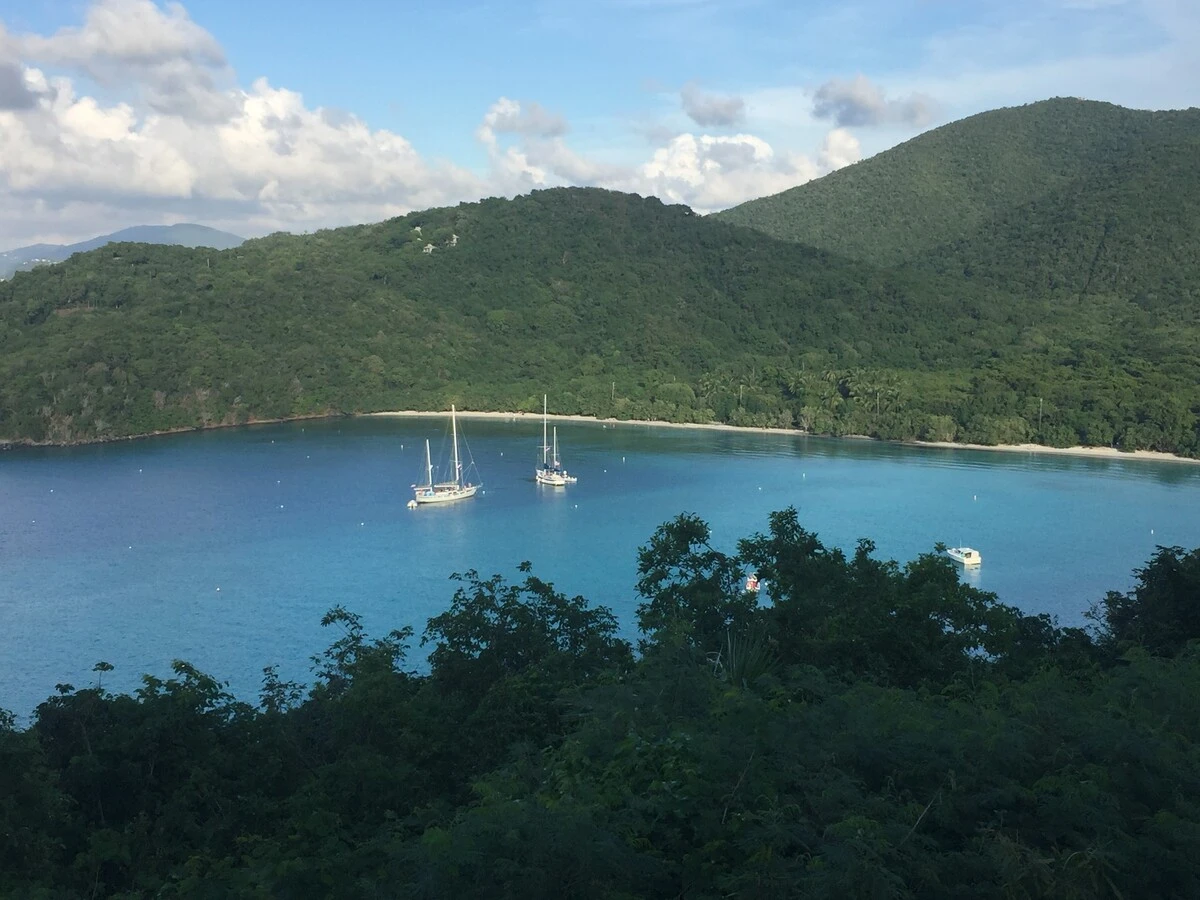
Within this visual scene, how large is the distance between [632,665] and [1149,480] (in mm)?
38392

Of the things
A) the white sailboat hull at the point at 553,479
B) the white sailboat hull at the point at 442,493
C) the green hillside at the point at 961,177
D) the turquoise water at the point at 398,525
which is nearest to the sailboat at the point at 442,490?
the white sailboat hull at the point at 442,493

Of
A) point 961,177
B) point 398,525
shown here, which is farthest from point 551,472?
point 961,177

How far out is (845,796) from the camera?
5.30 metres

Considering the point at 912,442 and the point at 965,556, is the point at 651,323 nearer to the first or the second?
the point at 912,442

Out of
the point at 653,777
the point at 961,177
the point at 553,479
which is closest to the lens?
the point at 653,777

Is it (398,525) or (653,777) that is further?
(398,525)

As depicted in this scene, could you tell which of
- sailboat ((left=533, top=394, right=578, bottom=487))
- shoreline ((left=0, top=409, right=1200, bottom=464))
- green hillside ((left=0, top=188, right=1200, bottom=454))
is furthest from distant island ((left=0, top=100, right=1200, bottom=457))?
sailboat ((left=533, top=394, right=578, bottom=487))

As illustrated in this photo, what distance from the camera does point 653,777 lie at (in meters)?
5.82

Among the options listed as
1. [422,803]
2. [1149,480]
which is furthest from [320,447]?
[422,803]

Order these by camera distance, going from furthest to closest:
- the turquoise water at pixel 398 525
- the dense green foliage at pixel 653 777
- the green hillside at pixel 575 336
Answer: the green hillside at pixel 575 336
the turquoise water at pixel 398 525
the dense green foliage at pixel 653 777

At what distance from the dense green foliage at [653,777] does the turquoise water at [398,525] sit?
1174cm

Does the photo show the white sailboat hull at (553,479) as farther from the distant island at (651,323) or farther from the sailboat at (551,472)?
the distant island at (651,323)

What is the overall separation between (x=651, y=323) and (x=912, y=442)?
2789cm

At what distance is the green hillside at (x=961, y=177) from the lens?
107 meters
